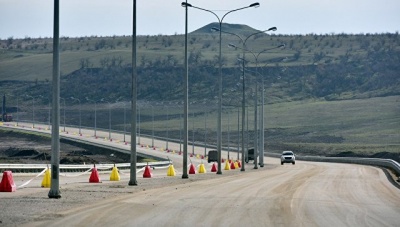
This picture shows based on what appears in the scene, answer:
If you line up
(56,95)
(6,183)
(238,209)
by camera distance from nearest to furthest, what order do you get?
(238,209) < (56,95) < (6,183)

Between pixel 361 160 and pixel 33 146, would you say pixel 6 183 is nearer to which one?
pixel 361 160

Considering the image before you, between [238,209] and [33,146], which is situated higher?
[238,209]

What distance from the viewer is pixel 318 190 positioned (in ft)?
119

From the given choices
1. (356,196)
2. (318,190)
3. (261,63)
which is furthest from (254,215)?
(261,63)

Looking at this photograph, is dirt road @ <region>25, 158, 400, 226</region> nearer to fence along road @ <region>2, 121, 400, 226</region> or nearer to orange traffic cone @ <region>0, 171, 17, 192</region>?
fence along road @ <region>2, 121, 400, 226</region>

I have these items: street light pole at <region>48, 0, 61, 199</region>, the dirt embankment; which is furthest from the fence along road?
the dirt embankment

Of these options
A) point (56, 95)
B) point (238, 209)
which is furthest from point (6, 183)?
point (238, 209)

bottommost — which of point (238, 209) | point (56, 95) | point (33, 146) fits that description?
point (33, 146)

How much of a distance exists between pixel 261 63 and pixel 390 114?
5048 centimetres

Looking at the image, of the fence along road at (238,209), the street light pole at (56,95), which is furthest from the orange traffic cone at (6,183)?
the street light pole at (56,95)

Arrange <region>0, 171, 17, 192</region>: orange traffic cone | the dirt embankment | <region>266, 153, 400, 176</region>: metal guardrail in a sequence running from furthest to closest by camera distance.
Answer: the dirt embankment < <region>266, 153, 400, 176</region>: metal guardrail < <region>0, 171, 17, 192</region>: orange traffic cone

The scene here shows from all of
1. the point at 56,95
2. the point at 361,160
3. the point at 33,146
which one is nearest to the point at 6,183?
the point at 56,95

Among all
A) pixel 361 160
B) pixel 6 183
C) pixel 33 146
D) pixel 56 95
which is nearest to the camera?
pixel 56 95

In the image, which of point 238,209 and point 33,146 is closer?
point 238,209
